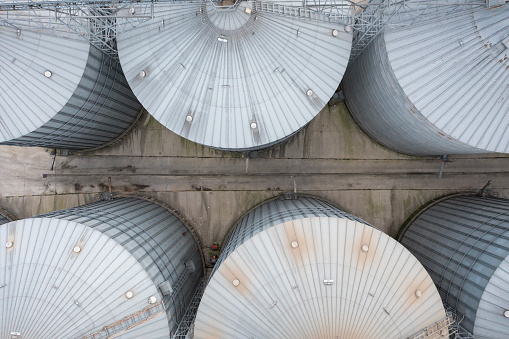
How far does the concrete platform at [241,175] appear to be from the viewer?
3722cm

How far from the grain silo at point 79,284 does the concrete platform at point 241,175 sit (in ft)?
38.3

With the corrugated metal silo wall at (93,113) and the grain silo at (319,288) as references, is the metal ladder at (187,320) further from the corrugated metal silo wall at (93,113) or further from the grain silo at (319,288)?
the corrugated metal silo wall at (93,113)

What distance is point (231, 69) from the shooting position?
996 inches

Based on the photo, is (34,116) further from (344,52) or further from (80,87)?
(344,52)

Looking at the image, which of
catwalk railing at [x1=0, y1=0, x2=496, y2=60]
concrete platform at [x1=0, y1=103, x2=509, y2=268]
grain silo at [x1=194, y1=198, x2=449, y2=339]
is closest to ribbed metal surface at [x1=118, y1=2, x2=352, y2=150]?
catwalk railing at [x1=0, y1=0, x2=496, y2=60]

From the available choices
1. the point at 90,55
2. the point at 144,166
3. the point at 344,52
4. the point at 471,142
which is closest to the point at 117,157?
the point at 144,166

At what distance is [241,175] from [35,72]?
77.2 ft

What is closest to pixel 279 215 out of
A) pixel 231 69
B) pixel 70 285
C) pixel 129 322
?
pixel 231 69

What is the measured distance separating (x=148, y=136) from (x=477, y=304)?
127ft

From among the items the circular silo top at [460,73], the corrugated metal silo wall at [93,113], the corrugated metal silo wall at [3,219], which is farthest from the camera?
the corrugated metal silo wall at [3,219]

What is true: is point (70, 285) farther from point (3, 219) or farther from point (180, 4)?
point (180, 4)

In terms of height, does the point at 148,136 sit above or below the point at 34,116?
above

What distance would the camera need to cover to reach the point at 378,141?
3666cm

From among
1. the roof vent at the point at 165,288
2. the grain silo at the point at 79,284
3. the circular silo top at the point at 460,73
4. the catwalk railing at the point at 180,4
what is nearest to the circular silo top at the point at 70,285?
the grain silo at the point at 79,284
